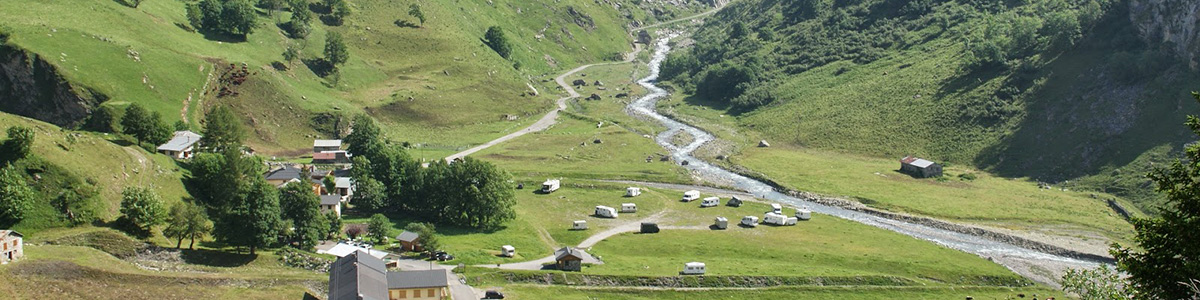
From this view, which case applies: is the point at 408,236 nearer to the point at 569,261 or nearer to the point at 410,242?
the point at 410,242

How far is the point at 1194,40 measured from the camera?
140625 millimetres

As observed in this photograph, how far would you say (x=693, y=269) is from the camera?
87.7 m

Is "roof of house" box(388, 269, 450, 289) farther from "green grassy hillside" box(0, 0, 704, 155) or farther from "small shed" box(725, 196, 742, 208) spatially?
"green grassy hillside" box(0, 0, 704, 155)

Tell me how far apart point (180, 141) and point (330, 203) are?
89.4ft

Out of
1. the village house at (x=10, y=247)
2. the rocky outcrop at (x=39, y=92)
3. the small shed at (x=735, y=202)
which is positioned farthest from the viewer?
the rocky outcrop at (x=39, y=92)

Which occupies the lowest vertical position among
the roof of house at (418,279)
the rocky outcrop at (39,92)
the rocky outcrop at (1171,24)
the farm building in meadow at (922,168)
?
the roof of house at (418,279)

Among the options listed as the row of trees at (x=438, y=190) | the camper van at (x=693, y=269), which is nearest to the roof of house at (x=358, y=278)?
the row of trees at (x=438, y=190)

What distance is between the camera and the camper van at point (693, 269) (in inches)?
3452

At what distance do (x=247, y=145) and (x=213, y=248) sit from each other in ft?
192

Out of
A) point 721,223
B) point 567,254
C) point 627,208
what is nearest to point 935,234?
point 721,223

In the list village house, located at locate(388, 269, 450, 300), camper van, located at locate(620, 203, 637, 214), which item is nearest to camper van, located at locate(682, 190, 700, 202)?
camper van, located at locate(620, 203, 637, 214)

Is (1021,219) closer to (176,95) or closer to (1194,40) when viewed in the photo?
(1194,40)

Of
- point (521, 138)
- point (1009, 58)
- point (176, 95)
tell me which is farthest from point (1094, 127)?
point (176, 95)

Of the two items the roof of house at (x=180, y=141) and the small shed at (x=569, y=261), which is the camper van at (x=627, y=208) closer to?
the small shed at (x=569, y=261)
